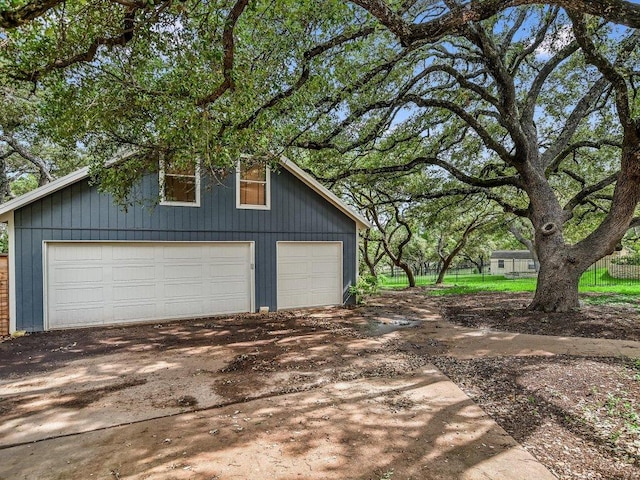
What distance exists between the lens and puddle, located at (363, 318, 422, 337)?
736cm

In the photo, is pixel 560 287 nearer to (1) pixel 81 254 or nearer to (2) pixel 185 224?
(2) pixel 185 224

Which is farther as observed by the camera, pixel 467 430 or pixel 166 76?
pixel 166 76

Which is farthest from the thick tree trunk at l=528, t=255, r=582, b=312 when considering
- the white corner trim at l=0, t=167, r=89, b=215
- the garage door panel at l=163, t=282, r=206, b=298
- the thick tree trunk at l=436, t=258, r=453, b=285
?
the white corner trim at l=0, t=167, r=89, b=215

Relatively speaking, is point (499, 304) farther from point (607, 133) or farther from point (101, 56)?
point (101, 56)

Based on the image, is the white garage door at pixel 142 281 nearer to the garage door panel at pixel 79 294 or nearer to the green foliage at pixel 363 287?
the garage door panel at pixel 79 294

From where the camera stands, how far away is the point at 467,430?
325cm

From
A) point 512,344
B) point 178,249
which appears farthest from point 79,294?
point 512,344

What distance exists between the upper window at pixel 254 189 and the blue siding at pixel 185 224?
168mm

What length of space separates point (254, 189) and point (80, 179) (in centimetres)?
395

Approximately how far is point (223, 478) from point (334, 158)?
9065mm

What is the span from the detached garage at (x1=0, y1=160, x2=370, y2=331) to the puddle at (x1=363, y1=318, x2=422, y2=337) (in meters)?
2.36

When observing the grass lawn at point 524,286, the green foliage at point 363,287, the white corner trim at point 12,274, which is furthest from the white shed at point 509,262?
the white corner trim at point 12,274

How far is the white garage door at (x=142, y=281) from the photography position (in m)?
7.77

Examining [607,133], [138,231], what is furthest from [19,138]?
[607,133]
